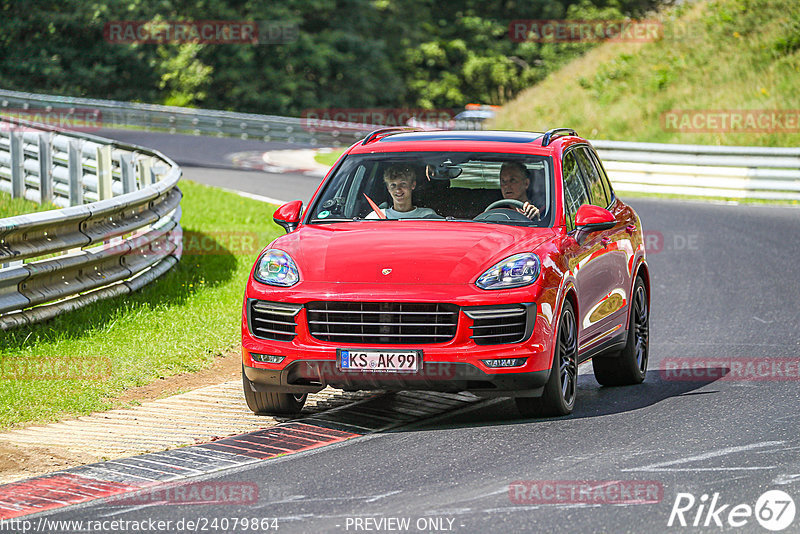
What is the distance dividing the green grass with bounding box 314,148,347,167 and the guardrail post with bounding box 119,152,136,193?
1682cm

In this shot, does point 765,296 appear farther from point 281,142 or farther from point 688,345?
point 281,142

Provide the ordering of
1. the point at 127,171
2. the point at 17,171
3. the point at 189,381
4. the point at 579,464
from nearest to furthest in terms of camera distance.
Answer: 1. the point at 579,464
2. the point at 189,381
3. the point at 127,171
4. the point at 17,171

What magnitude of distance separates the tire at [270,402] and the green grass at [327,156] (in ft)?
81.5

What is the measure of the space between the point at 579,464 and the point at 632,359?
295 cm

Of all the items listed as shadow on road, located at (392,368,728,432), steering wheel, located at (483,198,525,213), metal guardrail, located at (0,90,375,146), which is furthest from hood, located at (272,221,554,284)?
metal guardrail, located at (0,90,375,146)

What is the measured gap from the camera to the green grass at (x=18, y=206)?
16.5 m

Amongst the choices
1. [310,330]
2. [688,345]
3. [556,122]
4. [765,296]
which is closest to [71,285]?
[310,330]

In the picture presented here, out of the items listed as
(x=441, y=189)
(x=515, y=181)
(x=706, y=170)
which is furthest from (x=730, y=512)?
(x=706, y=170)

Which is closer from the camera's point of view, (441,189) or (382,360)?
(382,360)

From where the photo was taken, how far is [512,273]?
24.7 ft

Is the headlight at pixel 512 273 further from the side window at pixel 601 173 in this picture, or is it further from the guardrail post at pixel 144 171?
the guardrail post at pixel 144 171

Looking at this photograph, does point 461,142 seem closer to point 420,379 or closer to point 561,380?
point 561,380

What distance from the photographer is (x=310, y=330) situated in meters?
7.54

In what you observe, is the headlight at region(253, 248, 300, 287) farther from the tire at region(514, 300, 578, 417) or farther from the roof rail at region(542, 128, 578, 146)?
the roof rail at region(542, 128, 578, 146)
